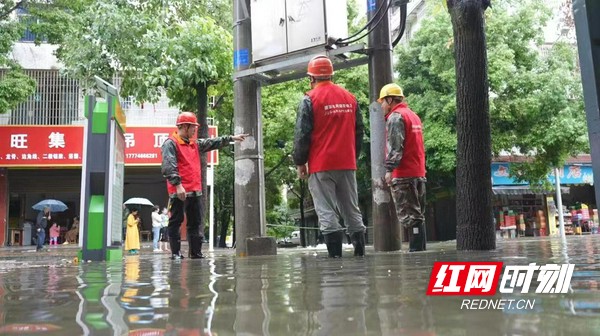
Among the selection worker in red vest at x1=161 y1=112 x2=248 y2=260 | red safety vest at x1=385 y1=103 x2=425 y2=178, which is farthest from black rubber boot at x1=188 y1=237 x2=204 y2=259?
red safety vest at x1=385 y1=103 x2=425 y2=178

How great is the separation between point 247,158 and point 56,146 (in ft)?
58.1

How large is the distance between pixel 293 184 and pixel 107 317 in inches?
1082

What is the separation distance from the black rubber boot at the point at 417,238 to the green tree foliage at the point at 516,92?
15297mm

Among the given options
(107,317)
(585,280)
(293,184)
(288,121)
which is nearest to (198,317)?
(107,317)

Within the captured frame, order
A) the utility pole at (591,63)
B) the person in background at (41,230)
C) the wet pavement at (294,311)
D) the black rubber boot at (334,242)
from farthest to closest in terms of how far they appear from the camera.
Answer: the person in background at (41,230) → the black rubber boot at (334,242) → the utility pole at (591,63) → the wet pavement at (294,311)

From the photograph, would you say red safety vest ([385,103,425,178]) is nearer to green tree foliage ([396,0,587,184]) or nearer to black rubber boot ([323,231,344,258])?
black rubber boot ([323,231,344,258])

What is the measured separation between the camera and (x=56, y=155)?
76.5 feet

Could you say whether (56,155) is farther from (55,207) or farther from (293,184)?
(293,184)

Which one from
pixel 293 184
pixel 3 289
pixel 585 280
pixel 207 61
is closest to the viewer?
pixel 585 280

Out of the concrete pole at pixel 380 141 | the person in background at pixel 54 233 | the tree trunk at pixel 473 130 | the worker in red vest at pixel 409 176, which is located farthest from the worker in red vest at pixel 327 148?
the person in background at pixel 54 233

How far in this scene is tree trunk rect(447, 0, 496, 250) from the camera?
19.3ft

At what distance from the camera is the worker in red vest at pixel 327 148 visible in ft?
17.7

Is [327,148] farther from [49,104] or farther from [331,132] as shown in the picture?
[49,104]

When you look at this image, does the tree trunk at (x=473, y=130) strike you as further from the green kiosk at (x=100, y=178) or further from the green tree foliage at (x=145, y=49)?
the green tree foliage at (x=145, y=49)
